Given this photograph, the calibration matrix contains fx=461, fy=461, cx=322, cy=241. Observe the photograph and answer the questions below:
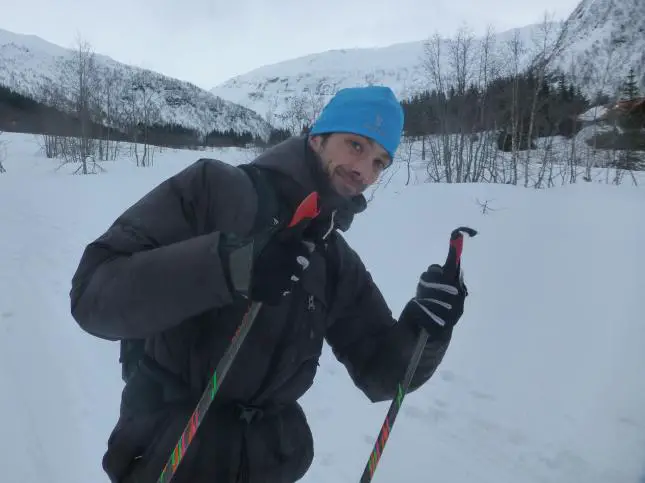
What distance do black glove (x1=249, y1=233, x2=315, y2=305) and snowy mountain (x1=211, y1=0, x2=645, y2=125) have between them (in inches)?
531

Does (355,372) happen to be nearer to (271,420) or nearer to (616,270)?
(271,420)

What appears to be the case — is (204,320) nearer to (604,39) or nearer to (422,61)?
(422,61)

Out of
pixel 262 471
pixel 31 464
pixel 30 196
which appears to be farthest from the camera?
pixel 30 196

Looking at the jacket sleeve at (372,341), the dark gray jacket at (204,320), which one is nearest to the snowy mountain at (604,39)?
the jacket sleeve at (372,341)

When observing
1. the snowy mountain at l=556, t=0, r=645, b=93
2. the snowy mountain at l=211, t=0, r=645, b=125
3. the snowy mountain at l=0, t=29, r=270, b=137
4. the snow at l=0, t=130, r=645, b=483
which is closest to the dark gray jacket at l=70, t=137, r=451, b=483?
the snow at l=0, t=130, r=645, b=483

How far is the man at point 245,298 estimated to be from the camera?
100 cm

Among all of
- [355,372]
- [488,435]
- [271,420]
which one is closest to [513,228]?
[488,435]

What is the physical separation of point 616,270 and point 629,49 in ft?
88.4

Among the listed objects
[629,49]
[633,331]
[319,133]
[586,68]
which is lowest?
[633,331]

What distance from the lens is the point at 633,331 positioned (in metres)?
3.73

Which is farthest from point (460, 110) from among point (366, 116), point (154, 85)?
point (154, 85)

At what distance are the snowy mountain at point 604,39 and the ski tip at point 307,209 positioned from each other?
71.6 feet

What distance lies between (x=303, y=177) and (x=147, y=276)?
0.48 metres

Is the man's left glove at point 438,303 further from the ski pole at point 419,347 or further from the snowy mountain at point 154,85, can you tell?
the snowy mountain at point 154,85
